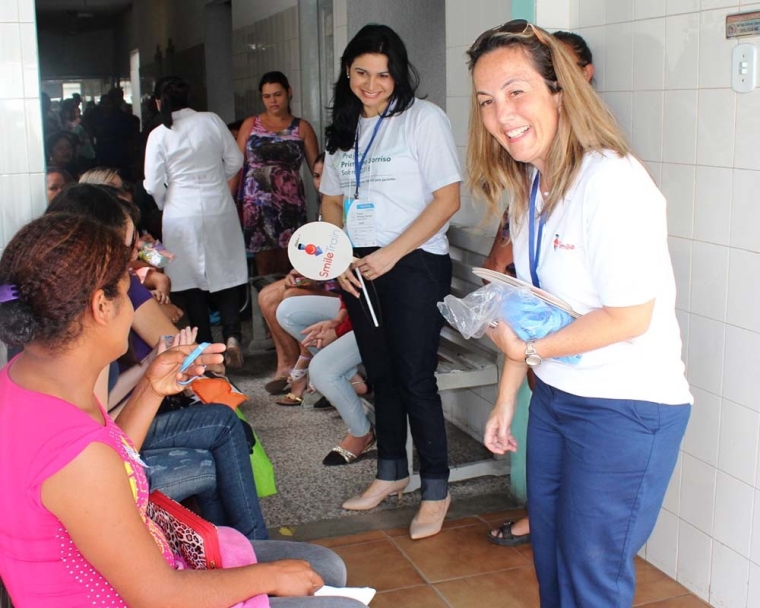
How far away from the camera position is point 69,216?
62.4 inches

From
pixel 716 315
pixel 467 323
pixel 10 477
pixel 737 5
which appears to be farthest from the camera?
pixel 716 315

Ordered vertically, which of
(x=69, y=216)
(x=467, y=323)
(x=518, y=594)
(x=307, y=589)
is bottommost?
(x=518, y=594)

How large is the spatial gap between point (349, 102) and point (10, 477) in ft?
6.78

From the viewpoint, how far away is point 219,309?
216 inches

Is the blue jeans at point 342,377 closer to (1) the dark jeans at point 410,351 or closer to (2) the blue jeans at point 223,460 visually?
(1) the dark jeans at point 410,351

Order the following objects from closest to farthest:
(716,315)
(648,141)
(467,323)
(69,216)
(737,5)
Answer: (69,216), (467,323), (737,5), (716,315), (648,141)

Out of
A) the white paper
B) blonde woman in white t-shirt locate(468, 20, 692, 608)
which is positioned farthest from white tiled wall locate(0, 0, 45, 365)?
blonde woman in white t-shirt locate(468, 20, 692, 608)

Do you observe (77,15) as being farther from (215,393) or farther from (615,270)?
(615,270)

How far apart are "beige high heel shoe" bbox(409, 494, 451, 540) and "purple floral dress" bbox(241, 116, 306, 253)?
2.81 metres

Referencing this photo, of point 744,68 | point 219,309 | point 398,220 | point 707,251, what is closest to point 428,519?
point 398,220

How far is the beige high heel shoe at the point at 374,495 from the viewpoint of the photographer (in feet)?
11.1

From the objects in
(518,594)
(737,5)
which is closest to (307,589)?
(518,594)

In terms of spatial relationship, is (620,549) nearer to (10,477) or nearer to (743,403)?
(743,403)

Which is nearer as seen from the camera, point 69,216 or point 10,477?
point 10,477
